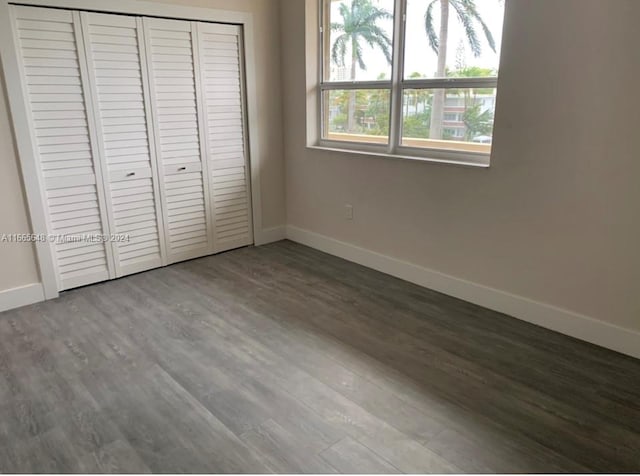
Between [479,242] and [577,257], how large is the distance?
586mm

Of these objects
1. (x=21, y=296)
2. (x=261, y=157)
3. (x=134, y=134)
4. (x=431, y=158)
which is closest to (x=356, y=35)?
(x=431, y=158)

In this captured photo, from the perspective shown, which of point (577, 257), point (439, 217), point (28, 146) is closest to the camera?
point (577, 257)

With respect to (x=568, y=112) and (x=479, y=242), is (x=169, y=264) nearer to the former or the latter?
(x=479, y=242)

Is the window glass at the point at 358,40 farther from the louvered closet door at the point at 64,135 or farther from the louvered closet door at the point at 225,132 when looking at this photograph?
the louvered closet door at the point at 64,135

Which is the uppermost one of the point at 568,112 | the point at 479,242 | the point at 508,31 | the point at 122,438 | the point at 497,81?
the point at 508,31

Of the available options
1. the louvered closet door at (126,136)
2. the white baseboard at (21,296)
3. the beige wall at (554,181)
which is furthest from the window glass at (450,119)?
the white baseboard at (21,296)

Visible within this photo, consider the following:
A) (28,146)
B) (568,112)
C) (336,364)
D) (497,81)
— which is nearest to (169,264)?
(28,146)

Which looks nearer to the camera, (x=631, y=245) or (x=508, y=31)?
(x=631, y=245)

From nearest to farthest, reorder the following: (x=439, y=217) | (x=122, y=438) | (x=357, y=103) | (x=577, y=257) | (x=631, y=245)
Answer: (x=122, y=438), (x=631, y=245), (x=577, y=257), (x=439, y=217), (x=357, y=103)

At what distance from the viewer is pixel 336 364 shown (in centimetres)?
245

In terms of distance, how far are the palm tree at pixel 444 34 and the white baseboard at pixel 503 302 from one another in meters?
0.99

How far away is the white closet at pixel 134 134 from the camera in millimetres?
3045

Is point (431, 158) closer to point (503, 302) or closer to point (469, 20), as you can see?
point (469, 20)

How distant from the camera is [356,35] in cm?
363
